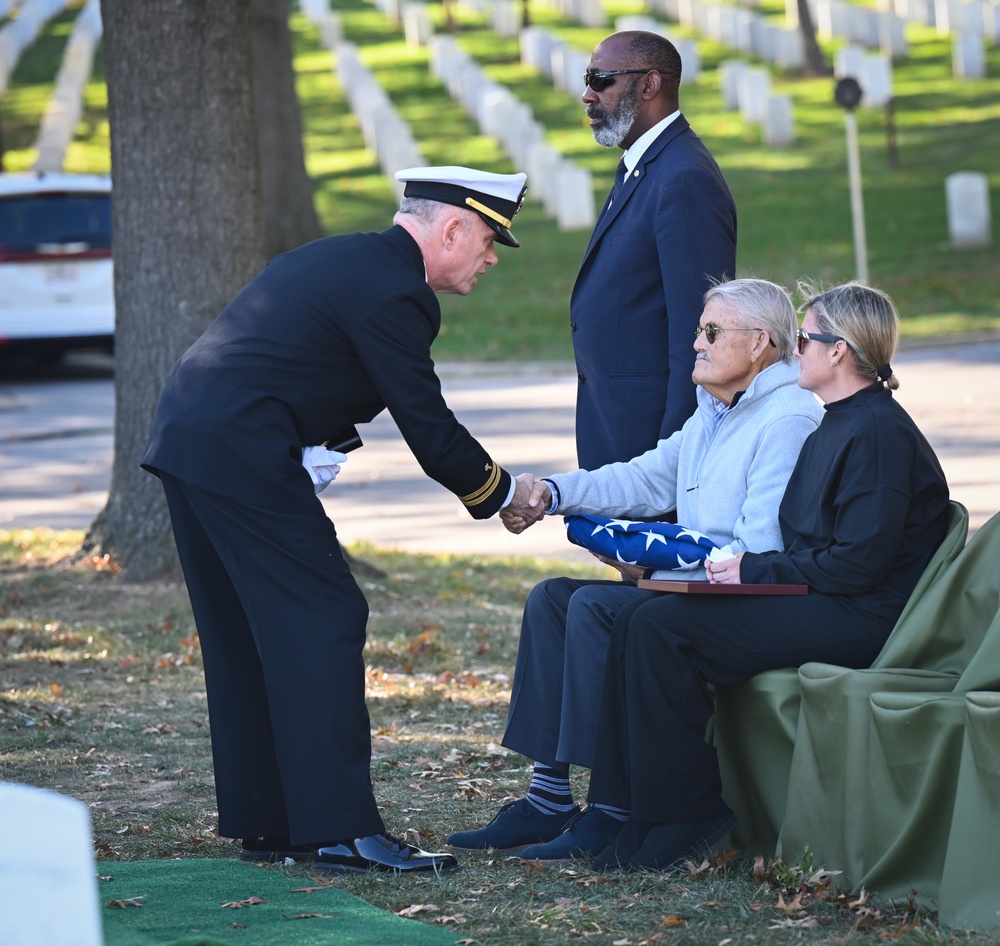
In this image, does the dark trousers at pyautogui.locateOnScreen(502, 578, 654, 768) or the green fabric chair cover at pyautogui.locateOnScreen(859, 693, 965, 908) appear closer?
the green fabric chair cover at pyautogui.locateOnScreen(859, 693, 965, 908)

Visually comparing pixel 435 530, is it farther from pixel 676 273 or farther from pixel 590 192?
pixel 590 192

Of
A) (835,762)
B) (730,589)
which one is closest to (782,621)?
(730,589)

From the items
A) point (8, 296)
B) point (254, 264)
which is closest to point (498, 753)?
point (254, 264)

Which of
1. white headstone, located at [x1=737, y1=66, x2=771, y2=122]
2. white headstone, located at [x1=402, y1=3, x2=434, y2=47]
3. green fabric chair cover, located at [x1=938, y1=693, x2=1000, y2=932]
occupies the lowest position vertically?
green fabric chair cover, located at [x1=938, y1=693, x2=1000, y2=932]

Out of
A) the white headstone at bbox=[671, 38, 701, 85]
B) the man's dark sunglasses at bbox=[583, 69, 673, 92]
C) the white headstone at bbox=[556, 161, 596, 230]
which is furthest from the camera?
the white headstone at bbox=[671, 38, 701, 85]

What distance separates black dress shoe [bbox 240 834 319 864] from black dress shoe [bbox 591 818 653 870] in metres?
0.86

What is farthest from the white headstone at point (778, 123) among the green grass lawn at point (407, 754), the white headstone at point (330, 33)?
the green grass lawn at point (407, 754)

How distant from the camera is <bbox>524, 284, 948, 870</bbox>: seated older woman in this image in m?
4.30

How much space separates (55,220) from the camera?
56.1 feet

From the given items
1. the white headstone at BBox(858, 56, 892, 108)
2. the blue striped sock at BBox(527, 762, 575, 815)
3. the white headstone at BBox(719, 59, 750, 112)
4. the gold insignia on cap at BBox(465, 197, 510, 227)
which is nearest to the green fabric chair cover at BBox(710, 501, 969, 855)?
the blue striped sock at BBox(527, 762, 575, 815)

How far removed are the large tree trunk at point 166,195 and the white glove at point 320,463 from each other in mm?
4235

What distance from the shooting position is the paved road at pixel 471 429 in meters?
10.6

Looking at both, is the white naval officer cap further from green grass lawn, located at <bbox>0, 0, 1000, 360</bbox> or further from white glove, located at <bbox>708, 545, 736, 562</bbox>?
green grass lawn, located at <bbox>0, 0, 1000, 360</bbox>

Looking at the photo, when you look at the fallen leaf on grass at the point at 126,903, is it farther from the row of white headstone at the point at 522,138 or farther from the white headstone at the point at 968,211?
the white headstone at the point at 968,211
